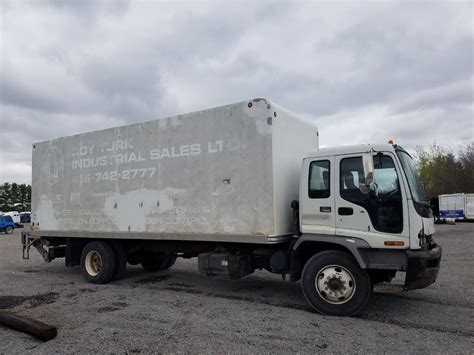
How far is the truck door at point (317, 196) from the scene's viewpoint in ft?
21.3

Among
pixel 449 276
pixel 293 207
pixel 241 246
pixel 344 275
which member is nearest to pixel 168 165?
pixel 241 246

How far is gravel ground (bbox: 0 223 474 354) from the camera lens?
4.98 m

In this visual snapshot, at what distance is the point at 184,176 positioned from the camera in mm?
7902

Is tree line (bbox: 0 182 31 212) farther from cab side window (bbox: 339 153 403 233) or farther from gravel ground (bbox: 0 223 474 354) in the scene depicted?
cab side window (bbox: 339 153 403 233)

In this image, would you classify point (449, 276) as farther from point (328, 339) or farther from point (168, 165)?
point (168, 165)

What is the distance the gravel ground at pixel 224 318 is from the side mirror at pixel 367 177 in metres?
1.98

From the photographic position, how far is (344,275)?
6254 millimetres

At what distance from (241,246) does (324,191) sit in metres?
1.99

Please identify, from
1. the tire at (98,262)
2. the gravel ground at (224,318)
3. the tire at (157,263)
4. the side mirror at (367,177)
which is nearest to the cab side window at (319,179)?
the side mirror at (367,177)

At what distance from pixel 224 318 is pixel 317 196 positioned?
2446 millimetres

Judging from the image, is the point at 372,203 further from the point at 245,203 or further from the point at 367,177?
the point at 245,203

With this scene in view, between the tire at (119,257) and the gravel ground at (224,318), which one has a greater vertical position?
the tire at (119,257)

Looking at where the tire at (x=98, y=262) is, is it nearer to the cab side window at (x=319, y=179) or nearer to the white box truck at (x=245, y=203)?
the white box truck at (x=245, y=203)

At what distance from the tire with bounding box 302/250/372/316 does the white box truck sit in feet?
0.05
